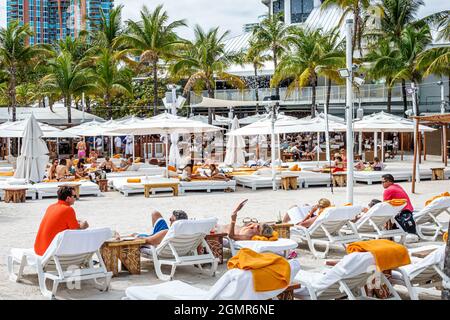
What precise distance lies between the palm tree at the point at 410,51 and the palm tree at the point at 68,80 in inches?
755

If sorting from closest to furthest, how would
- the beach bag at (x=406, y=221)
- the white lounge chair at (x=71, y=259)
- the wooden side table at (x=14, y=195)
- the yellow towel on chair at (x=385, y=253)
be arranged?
the yellow towel on chair at (x=385, y=253), the white lounge chair at (x=71, y=259), the beach bag at (x=406, y=221), the wooden side table at (x=14, y=195)

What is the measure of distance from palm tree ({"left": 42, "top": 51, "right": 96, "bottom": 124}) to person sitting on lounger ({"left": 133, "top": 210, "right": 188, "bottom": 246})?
31.8 meters

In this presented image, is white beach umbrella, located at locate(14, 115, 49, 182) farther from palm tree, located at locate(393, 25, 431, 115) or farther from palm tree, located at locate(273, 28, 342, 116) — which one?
palm tree, located at locate(393, 25, 431, 115)

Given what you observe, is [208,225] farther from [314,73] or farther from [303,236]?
[314,73]

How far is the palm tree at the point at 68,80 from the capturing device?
39.1 m

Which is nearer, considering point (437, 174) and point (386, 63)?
point (437, 174)

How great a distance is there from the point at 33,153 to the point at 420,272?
14.5 m

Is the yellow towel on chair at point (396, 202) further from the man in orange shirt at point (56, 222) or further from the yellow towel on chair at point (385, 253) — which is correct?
the man in orange shirt at point (56, 222)

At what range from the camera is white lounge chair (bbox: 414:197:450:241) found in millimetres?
10688

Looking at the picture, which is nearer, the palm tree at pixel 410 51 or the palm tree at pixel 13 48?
the palm tree at pixel 410 51

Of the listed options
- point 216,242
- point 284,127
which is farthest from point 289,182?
point 216,242

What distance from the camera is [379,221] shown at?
32.6 feet

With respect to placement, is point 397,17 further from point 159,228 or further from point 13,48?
point 159,228

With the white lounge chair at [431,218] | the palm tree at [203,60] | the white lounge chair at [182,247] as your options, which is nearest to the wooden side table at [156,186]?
the white lounge chair at [431,218]
